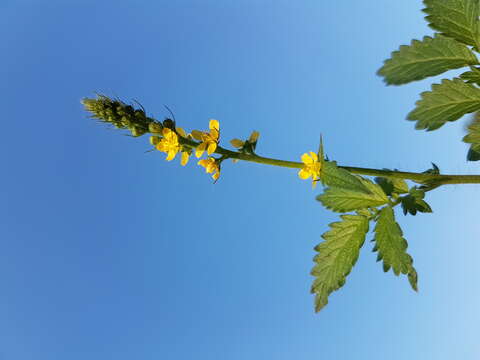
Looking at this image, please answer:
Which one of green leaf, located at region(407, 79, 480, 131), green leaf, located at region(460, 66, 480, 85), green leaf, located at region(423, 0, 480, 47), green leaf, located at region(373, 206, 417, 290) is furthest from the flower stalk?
green leaf, located at region(423, 0, 480, 47)

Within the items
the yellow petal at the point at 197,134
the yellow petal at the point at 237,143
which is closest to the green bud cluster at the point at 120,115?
the yellow petal at the point at 197,134

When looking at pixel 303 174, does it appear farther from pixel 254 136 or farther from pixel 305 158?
pixel 254 136

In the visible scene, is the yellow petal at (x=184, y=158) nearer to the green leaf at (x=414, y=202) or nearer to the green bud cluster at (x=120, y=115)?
the green bud cluster at (x=120, y=115)

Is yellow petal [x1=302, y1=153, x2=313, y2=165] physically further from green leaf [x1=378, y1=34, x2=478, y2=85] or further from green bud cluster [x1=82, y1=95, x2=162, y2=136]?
green bud cluster [x1=82, y1=95, x2=162, y2=136]

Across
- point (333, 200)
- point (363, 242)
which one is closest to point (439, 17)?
point (333, 200)

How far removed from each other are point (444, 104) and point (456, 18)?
0.46 meters

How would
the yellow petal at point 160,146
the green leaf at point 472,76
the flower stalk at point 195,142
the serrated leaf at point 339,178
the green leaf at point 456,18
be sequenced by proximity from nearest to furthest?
the green leaf at point 456,18 → the green leaf at point 472,76 → the serrated leaf at point 339,178 → the flower stalk at point 195,142 → the yellow petal at point 160,146

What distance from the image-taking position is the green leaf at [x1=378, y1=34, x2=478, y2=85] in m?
2.57

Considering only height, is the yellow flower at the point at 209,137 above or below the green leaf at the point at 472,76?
above

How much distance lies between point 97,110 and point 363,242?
6.15ft

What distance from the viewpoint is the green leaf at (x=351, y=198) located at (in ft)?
9.29

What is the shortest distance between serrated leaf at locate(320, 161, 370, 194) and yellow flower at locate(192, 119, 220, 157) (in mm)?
699

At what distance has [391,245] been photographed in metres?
2.80

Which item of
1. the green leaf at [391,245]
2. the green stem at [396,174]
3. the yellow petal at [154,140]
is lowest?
the green leaf at [391,245]
